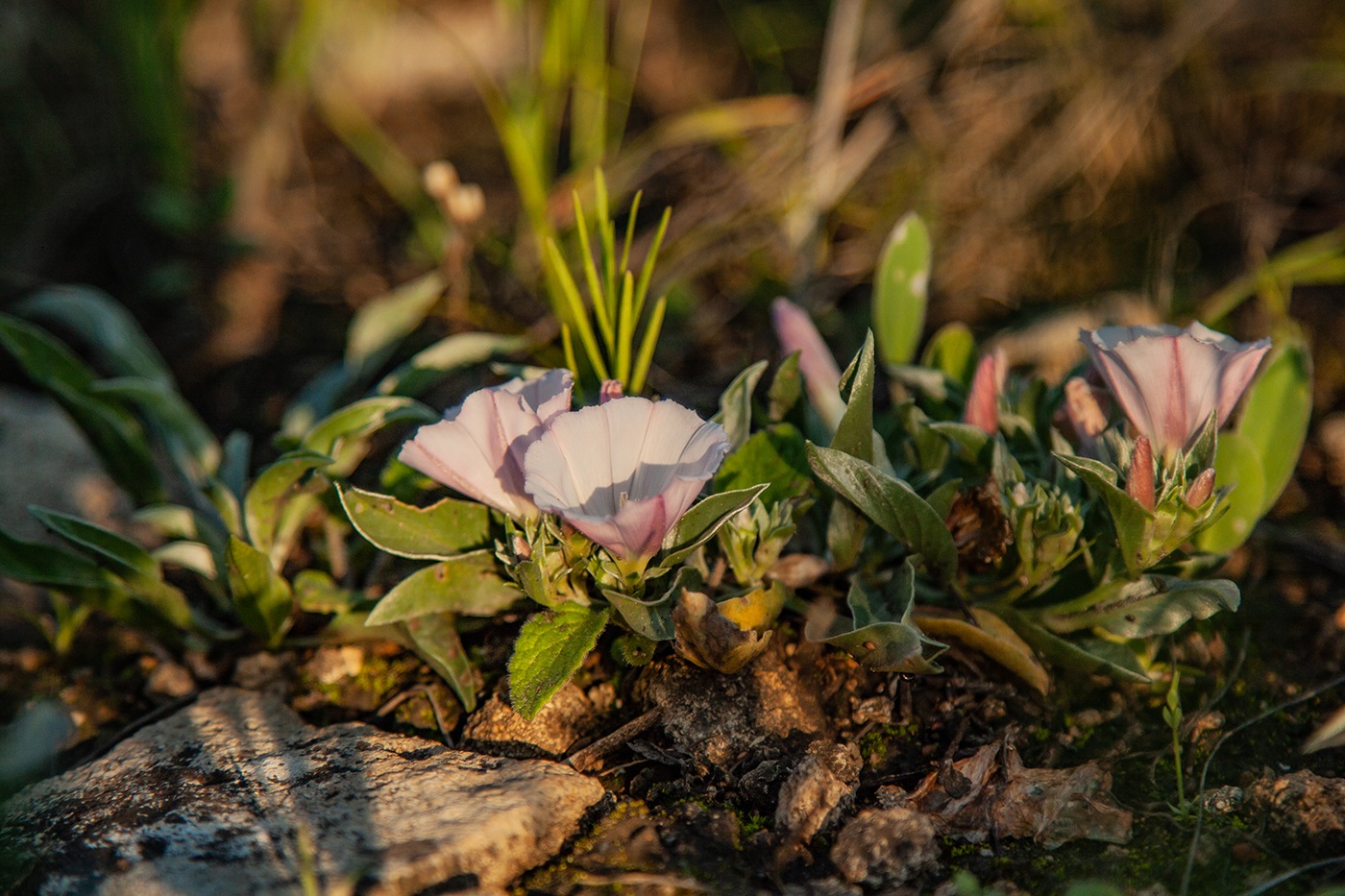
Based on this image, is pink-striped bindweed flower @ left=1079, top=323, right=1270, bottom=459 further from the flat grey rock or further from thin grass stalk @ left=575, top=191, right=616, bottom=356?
the flat grey rock

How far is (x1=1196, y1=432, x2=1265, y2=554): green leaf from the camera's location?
6.20 ft

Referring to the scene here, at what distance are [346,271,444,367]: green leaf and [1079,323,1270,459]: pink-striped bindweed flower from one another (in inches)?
58.5

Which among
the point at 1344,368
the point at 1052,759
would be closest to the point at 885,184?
the point at 1344,368

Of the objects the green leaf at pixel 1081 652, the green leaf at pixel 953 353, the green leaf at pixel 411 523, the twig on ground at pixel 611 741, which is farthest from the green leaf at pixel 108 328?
the green leaf at pixel 1081 652

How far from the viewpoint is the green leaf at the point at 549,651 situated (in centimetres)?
153

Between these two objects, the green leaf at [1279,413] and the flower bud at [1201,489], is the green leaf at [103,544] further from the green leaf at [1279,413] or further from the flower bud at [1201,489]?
the green leaf at [1279,413]

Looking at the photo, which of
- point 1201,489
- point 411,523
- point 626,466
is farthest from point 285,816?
point 1201,489

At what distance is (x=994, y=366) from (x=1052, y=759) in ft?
2.18

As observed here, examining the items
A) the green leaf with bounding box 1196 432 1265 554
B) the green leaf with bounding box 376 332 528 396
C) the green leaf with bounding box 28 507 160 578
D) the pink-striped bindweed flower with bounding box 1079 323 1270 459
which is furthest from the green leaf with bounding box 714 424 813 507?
the green leaf with bounding box 28 507 160 578

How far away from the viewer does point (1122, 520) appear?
5.34 ft

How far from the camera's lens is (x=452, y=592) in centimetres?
176

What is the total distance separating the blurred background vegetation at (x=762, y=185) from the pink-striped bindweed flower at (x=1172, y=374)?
1.02 metres

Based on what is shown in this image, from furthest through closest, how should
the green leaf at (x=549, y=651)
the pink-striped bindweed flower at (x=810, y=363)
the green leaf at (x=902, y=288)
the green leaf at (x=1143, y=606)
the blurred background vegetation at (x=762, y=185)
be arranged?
1. the blurred background vegetation at (x=762, y=185)
2. the green leaf at (x=902, y=288)
3. the pink-striped bindweed flower at (x=810, y=363)
4. the green leaf at (x=1143, y=606)
5. the green leaf at (x=549, y=651)

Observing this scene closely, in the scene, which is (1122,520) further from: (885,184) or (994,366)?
(885,184)
